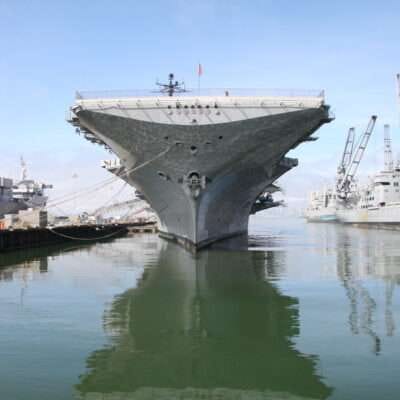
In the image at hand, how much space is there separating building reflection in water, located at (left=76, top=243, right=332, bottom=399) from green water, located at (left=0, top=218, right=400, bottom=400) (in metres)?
0.02

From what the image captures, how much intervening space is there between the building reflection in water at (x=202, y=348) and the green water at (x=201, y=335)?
0.07 ft

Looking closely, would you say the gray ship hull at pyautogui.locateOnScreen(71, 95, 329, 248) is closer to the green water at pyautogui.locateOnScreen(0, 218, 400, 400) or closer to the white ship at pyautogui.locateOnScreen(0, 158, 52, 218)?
the green water at pyautogui.locateOnScreen(0, 218, 400, 400)

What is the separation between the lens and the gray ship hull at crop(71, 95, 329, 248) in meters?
18.7

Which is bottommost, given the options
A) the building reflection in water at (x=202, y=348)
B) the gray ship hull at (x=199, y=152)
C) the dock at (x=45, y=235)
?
the building reflection in water at (x=202, y=348)

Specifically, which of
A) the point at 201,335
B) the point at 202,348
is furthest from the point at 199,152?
the point at 202,348

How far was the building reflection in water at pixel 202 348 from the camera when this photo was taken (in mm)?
6094

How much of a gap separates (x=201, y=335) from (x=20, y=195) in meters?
59.7

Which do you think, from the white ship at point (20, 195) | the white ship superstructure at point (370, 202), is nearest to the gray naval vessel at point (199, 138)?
the white ship at point (20, 195)

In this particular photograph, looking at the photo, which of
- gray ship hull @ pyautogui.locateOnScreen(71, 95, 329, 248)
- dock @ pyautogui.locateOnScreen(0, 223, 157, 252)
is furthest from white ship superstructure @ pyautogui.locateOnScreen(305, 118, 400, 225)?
gray ship hull @ pyautogui.locateOnScreen(71, 95, 329, 248)

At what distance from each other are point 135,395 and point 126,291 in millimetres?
7365

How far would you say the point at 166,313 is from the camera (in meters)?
10.4

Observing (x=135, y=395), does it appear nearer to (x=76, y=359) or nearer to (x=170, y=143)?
(x=76, y=359)

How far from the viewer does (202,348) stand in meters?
7.85

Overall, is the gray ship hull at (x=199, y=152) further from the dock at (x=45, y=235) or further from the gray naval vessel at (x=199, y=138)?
the dock at (x=45, y=235)
